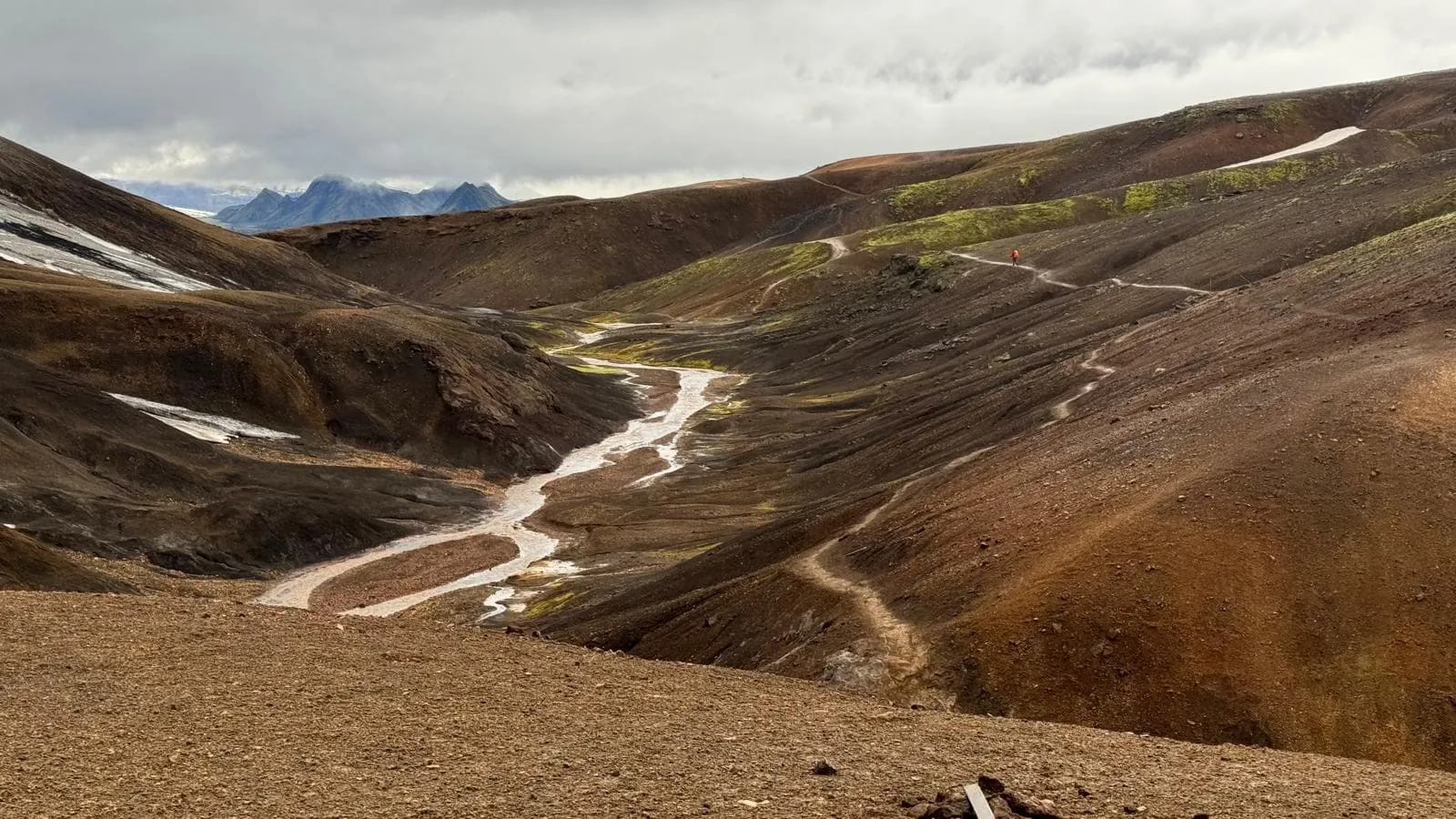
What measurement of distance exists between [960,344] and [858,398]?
1080cm

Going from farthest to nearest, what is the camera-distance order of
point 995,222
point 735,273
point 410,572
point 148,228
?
point 735,273 → point 995,222 → point 148,228 → point 410,572

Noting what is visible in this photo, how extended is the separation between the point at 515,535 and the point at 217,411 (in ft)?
82.1

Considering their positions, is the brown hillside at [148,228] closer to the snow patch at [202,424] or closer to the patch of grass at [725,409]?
the snow patch at [202,424]

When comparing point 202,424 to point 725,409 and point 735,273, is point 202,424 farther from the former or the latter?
point 735,273

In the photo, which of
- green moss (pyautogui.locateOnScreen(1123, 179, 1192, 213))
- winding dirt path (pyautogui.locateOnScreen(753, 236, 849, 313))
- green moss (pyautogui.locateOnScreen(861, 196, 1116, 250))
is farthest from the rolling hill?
green moss (pyautogui.locateOnScreen(1123, 179, 1192, 213))

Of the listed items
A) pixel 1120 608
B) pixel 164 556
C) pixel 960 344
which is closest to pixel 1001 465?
pixel 1120 608

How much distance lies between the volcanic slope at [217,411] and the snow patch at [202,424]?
185 millimetres

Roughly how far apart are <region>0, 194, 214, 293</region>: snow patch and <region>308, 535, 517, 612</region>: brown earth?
51595 millimetres

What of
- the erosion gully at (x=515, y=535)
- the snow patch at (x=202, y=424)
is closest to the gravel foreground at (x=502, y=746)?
the erosion gully at (x=515, y=535)

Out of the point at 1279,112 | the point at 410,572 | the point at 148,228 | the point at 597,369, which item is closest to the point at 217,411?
the point at 410,572

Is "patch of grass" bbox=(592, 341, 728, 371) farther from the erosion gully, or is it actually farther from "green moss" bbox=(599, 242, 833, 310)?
"green moss" bbox=(599, 242, 833, 310)

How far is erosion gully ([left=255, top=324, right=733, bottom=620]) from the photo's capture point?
51000 millimetres

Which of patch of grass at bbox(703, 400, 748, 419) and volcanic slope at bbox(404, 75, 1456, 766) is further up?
volcanic slope at bbox(404, 75, 1456, 766)

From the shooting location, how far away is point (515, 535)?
→ 2530 inches
